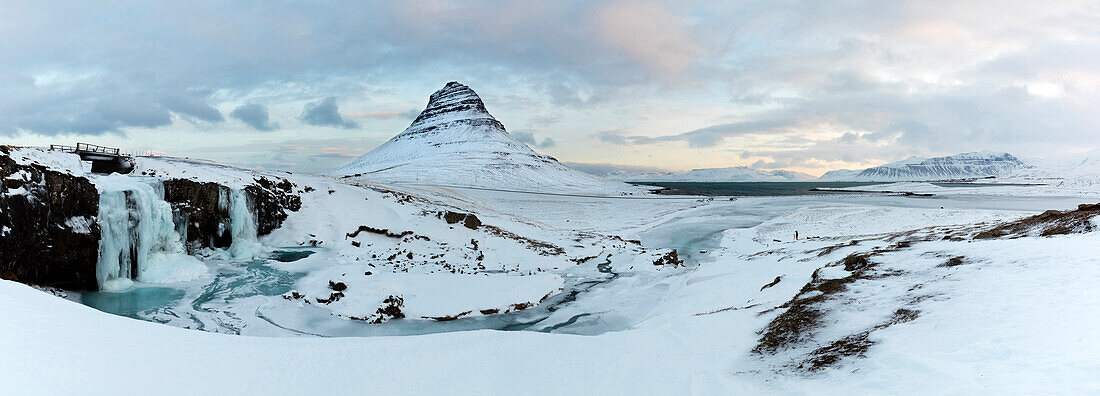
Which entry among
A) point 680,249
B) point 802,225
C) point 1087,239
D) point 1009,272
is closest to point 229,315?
point 1009,272

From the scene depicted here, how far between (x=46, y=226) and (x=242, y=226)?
970cm

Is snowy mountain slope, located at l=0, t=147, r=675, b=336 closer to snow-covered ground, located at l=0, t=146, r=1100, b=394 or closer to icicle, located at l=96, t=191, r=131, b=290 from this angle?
icicle, located at l=96, t=191, r=131, b=290

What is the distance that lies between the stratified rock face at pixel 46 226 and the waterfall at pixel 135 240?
1.31 feet

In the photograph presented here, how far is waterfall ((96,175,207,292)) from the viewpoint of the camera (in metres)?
18.8

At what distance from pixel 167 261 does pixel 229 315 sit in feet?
27.8

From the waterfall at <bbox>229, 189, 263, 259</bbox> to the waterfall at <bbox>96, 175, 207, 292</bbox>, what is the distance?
3.05 m

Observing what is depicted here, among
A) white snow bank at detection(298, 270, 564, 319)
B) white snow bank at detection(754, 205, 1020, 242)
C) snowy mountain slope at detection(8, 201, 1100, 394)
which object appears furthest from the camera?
white snow bank at detection(754, 205, 1020, 242)

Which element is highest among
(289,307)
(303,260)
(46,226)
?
(46,226)

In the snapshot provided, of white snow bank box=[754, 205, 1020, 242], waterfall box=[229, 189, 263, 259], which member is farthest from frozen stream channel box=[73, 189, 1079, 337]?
white snow bank box=[754, 205, 1020, 242]

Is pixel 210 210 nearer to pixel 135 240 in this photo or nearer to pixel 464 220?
pixel 135 240

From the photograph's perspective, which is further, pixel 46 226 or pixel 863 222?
pixel 863 222

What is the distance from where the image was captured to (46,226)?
1734 cm

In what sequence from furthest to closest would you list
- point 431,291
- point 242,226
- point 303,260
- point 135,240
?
point 242,226
point 303,260
point 135,240
point 431,291

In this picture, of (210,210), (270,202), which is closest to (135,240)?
(210,210)
